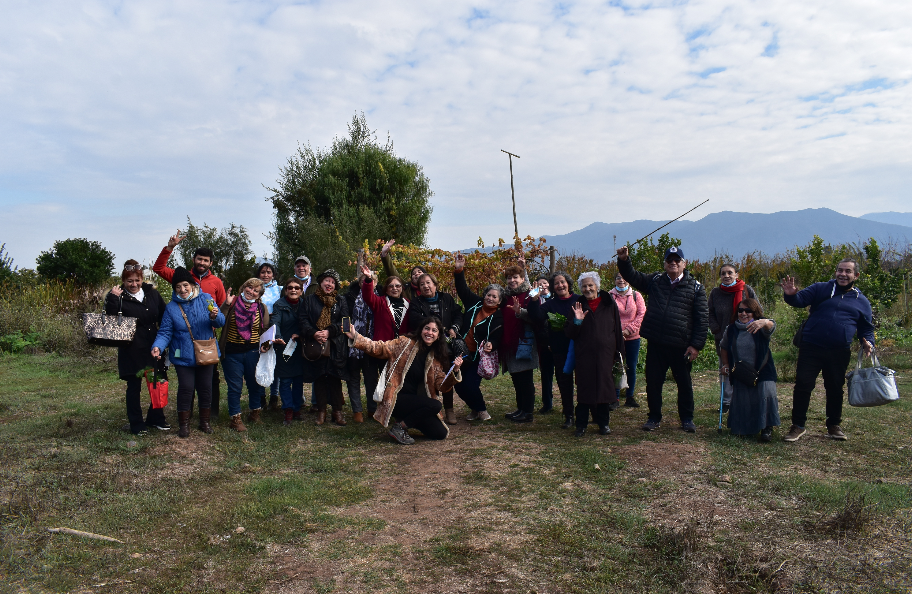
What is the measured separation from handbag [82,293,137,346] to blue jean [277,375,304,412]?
170 centimetres

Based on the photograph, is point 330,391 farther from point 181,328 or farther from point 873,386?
point 873,386

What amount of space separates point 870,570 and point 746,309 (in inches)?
122

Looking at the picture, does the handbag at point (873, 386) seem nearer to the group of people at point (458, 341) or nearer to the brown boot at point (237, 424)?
the group of people at point (458, 341)

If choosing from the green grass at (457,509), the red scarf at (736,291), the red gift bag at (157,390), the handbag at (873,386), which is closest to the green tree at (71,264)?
the green grass at (457,509)

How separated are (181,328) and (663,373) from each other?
201 inches

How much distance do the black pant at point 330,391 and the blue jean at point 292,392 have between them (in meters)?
0.22

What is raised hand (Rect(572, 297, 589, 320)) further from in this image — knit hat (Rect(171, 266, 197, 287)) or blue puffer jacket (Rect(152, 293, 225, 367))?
knit hat (Rect(171, 266, 197, 287))

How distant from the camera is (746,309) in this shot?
241 inches

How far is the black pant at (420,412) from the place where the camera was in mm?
6395

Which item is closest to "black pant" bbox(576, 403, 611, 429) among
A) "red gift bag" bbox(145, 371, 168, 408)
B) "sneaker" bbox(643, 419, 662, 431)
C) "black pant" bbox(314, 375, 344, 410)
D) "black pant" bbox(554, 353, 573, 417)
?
"black pant" bbox(554, 353, 573, 417)

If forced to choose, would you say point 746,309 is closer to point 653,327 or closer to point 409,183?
point 653,327

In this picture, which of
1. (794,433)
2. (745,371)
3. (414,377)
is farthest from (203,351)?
(794,433)

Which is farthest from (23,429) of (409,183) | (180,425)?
(409,183)

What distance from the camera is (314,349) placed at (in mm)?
6672
